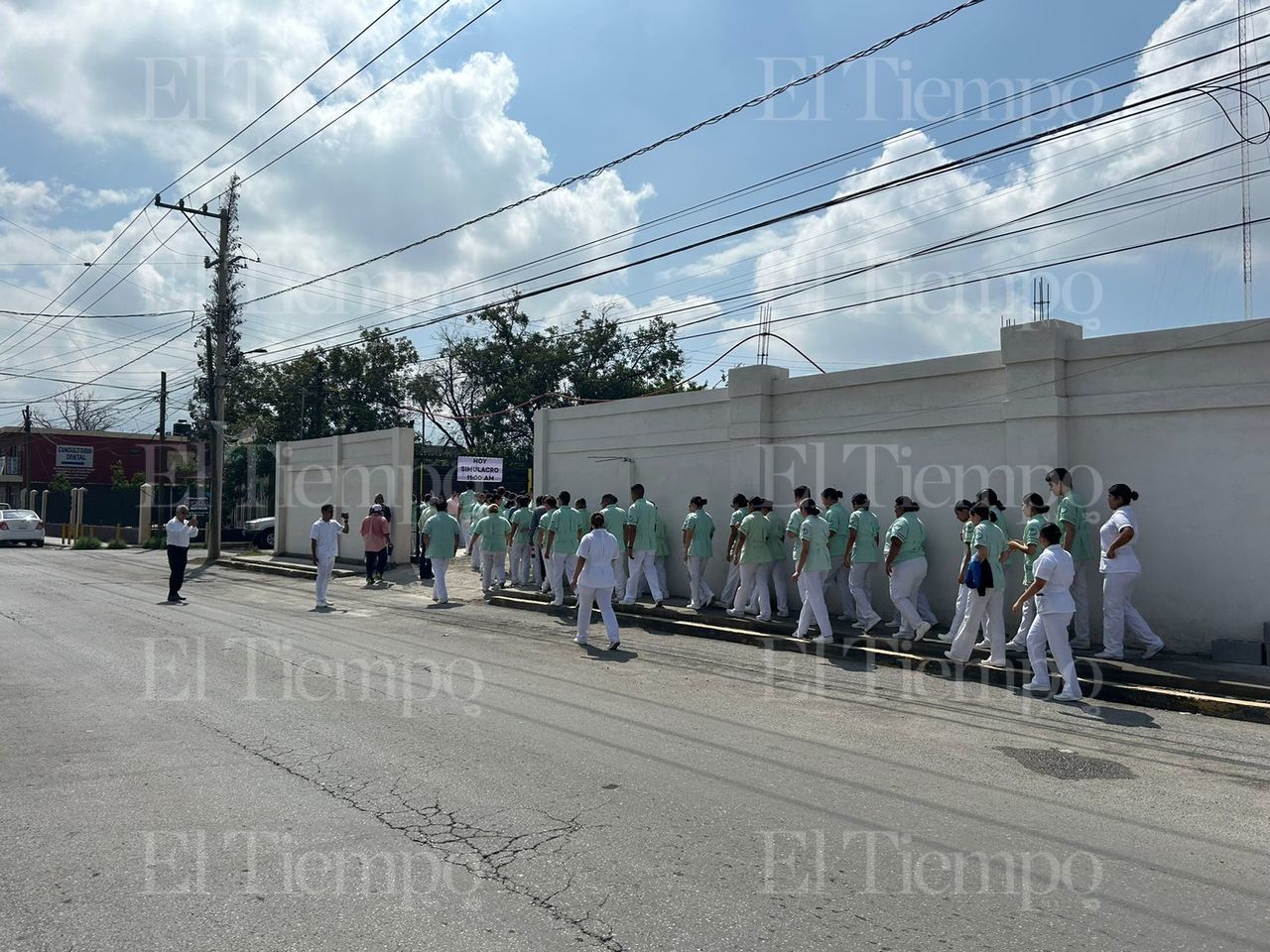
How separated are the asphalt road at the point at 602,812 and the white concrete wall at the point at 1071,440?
2.63 metres

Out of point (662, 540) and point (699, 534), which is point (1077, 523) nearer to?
point (699, 534)

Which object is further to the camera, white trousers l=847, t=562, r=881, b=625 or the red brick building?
the red brick building

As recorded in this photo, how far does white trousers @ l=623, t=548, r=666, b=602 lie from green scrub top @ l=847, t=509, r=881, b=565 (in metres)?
4.01

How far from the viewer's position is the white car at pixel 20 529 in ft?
118

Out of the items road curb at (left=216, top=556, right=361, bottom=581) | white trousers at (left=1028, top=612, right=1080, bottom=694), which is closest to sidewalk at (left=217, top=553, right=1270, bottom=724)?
white trousers at (left=1028, top=612, right=1080, bottom=694)

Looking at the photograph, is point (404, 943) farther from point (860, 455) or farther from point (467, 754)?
point (860, 455)

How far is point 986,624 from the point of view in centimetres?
1015

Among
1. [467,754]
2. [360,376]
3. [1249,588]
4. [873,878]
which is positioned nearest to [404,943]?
[873,878]

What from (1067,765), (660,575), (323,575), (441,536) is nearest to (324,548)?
(323,575)

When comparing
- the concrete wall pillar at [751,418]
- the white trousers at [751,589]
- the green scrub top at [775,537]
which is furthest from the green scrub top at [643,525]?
the green scrub top at [775,537]

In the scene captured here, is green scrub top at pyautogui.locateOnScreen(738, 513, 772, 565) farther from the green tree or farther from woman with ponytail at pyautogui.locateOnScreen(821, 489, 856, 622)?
the green tree

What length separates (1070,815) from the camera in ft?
18.4

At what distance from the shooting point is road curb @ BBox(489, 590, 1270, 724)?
8664 millimetres

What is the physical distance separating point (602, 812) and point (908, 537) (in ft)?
23.2
